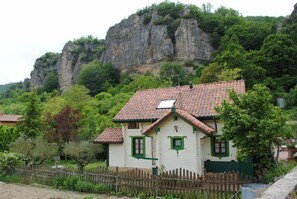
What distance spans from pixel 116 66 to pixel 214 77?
2015 inches

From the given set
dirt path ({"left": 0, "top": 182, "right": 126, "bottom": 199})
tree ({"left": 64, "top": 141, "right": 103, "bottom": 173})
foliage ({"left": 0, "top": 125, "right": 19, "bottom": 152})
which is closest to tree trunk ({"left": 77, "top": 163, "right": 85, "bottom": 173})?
tree ({"left": 64, "top": 141, "right": 103, "bottom": 173})

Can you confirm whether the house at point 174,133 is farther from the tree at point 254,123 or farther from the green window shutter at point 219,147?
the tree at point 254,123

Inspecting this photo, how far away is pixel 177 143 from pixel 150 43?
67.4m

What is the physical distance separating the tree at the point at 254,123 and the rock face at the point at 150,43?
62.9m

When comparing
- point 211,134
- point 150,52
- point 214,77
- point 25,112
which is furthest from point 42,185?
point 150,52

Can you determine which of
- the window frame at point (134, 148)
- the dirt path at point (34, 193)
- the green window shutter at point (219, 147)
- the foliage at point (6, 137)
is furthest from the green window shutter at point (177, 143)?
the foliage at point (6, 137)

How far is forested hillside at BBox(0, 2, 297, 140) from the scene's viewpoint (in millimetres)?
42594

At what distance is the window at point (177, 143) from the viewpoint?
18.2m

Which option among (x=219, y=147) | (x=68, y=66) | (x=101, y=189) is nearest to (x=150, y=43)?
(x=68, y=66)

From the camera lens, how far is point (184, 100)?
69.3ft

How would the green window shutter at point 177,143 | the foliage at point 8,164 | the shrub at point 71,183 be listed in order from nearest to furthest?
the shrub at point 71,183 < the green window shutter at point 177,143 < the foliage at point 8,164

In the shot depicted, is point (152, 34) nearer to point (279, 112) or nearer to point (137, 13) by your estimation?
point (137, 13)

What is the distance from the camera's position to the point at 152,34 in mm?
84312

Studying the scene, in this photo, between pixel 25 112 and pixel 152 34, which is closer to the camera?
pixel 25 112
